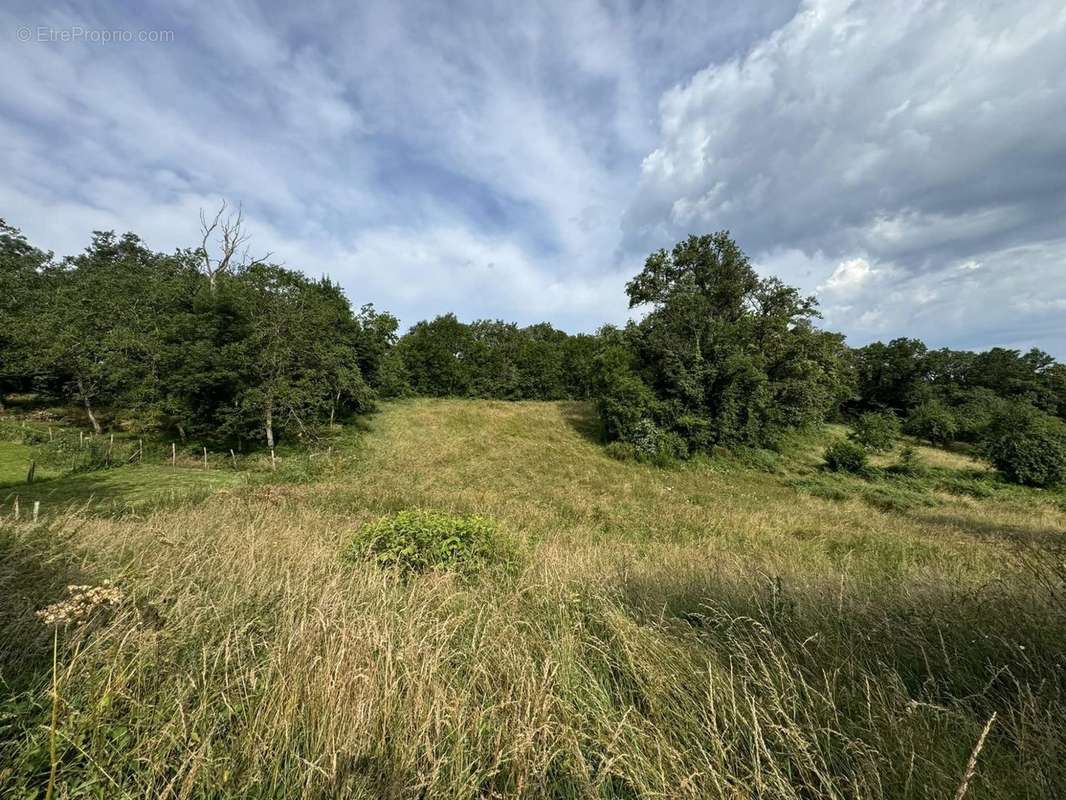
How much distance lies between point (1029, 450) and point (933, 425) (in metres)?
15.8

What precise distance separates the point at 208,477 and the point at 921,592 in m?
20.7

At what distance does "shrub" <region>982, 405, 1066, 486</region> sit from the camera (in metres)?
20.2

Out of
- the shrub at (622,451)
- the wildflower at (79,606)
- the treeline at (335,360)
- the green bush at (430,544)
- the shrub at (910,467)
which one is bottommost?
the shrub at (910,467)

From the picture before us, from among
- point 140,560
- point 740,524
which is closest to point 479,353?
point 740,524

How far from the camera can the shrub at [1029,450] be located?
20.2 metres

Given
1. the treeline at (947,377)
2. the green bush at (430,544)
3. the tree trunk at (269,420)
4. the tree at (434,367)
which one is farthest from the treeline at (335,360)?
the treeline at (947,377)

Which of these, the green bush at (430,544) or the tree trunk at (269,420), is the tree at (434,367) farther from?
the green bush at (430,544)

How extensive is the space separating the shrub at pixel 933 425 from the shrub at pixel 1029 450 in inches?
471

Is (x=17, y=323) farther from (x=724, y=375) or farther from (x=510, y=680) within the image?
(x=724, y=375)

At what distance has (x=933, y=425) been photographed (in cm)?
3388

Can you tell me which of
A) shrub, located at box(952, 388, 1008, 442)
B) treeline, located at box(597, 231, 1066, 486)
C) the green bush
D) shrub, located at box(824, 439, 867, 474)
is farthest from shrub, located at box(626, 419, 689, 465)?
shrub, located at box(952, 388, 1008, 442)

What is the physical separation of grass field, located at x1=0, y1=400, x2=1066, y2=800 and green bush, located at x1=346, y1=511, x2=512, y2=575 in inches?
21.4

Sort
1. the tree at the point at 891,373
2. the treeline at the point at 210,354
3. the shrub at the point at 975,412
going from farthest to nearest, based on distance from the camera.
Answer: the tree at the point at 891,373 < the shrub at the point at 975,412 < the treeline at the point at 210,354

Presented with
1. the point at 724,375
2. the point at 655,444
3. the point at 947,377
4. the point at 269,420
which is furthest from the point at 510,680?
the point at 947,377
